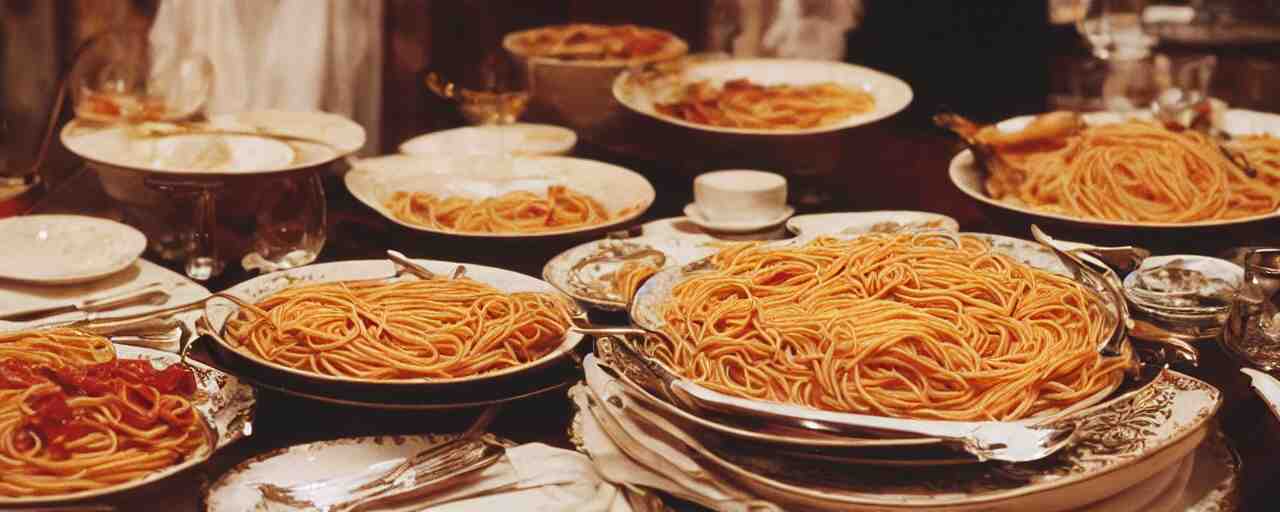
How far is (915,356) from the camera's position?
153cm

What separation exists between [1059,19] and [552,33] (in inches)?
95.6

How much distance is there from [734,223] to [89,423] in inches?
49.6

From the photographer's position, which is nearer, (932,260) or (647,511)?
(647,511)

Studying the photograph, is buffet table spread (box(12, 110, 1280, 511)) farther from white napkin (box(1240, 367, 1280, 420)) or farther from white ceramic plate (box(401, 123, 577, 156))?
white ceramic plate (box(401, 123, 577, 156))

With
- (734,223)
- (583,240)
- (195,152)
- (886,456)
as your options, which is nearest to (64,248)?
(195,152)

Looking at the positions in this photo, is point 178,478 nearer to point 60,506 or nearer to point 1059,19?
point 60,506

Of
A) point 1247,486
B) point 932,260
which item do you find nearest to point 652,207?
point 932,260

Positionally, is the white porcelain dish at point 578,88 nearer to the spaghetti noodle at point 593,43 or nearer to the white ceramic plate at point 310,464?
the spaghetti noodle at point 593,43

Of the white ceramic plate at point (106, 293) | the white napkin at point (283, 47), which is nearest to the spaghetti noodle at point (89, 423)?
the white ceramic plate at point (106, 293)

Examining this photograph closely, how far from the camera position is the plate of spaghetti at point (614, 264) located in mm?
1992

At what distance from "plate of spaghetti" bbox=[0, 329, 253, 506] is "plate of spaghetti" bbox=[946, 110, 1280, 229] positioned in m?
1.46

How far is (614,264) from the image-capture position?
212 centimetres

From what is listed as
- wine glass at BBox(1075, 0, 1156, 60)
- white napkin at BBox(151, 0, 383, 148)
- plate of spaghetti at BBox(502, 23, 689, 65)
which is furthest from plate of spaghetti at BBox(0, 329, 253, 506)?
wine glass at BBox(1075, 0, 1156, 60)

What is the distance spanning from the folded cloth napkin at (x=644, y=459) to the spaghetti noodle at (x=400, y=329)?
200 millimetres
